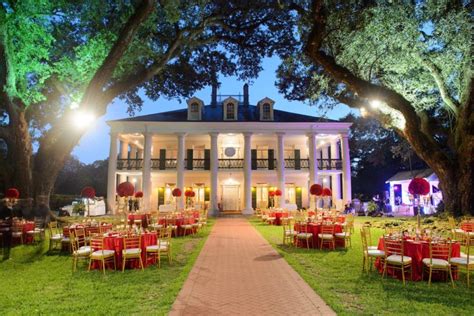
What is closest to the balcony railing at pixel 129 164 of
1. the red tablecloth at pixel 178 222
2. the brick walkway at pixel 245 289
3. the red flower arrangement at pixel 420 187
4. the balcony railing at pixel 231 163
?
the balcony railing at pixel 231 163

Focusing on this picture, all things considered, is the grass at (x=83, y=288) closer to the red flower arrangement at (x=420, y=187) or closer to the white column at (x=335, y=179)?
the red flower arrangement at (x=420, y=187)

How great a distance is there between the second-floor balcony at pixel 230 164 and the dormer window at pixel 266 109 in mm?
3847

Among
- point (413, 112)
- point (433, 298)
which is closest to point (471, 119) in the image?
point (413, 112)

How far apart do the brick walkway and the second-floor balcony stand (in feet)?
66.1

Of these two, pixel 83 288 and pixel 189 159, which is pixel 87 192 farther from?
pixel 189 159

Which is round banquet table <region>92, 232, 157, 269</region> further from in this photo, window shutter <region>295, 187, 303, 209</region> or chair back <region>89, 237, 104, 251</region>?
Answer: window shutter <region>295, 187, 303, 209</region>

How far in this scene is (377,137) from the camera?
3753 cm

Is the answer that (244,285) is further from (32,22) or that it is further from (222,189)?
(222,189)

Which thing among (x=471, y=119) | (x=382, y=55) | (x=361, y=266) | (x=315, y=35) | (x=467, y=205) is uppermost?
(x=315, y=35)

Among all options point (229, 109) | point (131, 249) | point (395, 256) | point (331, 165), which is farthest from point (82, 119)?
point (331, 165)

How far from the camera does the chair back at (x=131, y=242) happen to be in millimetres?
7821

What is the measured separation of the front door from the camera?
99.0ft

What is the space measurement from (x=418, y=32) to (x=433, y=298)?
10676mm

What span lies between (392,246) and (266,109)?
23230mm
